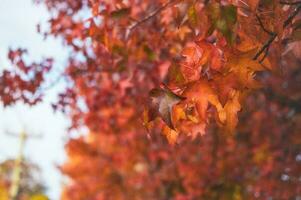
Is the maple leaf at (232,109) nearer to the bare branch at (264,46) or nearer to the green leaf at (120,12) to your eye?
the bare branch at (264,46)

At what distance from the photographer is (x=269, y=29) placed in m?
2.57

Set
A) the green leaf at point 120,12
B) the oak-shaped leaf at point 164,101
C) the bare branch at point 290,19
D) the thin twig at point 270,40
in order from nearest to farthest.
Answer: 1. the oak-shaped leaf at point 164,101
2. the thin twig at point 270,40
3. the bare branch at point 290,19
4. the green leaf at point 120,12

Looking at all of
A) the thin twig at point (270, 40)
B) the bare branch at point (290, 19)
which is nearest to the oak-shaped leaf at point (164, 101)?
the thin twig at point (270, 40)

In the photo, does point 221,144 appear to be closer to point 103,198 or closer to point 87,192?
point 103,198

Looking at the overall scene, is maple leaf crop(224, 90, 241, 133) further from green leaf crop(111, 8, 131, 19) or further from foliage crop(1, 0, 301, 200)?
green leaf crop(111, 8, 131, 19)

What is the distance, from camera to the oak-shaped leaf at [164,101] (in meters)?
2.03

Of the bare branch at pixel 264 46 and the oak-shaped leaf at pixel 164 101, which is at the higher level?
the oak-shaped leaf at pixel 164 101

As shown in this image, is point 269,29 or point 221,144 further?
point 221,144

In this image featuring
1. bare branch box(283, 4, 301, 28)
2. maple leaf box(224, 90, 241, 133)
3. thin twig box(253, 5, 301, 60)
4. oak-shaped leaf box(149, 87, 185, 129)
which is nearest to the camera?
oak-shaped leaf box(149, 87, 185, 129)

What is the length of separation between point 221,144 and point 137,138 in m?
3.57

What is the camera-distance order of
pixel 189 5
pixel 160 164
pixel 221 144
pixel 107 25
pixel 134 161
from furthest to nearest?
pixel 134 161
pixel 160 164
pixel 221 144
pixel 107 25
pixel 189 5

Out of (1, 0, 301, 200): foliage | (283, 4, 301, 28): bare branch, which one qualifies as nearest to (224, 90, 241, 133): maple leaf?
(1, 0, 301, 200): foliage

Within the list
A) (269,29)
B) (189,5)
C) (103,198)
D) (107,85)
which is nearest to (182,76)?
(189,5)

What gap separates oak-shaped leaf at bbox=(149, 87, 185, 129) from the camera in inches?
79.8
